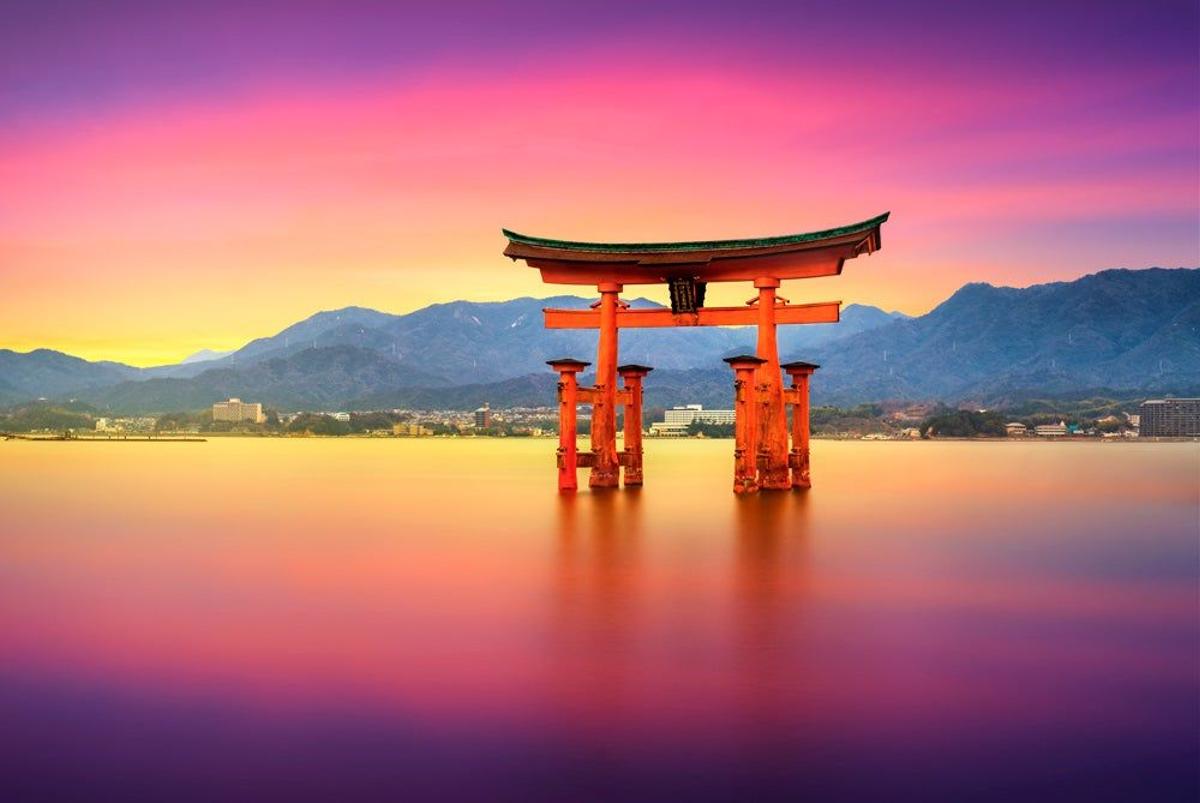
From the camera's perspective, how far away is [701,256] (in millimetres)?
26078

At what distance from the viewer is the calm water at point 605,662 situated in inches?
293

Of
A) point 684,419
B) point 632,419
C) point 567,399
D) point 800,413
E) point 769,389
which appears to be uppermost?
point 684,419

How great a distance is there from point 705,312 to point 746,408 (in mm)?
4146

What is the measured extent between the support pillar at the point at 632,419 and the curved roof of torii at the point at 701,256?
284 centimetres

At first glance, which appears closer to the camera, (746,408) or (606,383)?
(746,408)

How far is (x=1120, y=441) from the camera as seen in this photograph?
5123 inches

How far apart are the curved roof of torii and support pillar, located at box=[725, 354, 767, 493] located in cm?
250

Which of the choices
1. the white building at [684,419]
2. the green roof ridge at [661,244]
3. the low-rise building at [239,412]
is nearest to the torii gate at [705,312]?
the green roof ridge at [661,244]

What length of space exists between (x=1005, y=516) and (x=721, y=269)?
1100 cm

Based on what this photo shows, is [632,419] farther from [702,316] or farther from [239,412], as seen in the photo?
[239,412]

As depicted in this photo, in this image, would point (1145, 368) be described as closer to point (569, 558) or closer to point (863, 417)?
point (863, 417)

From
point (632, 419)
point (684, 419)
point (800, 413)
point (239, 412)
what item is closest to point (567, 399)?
point (632, 419)

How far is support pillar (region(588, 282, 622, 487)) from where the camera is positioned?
26875mm

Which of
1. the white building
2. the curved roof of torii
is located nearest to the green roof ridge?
the curved roof of torii
